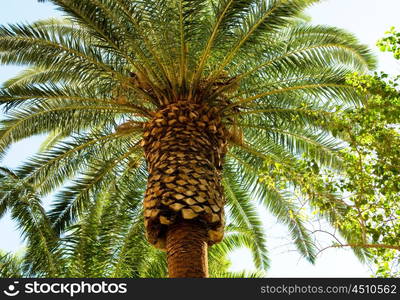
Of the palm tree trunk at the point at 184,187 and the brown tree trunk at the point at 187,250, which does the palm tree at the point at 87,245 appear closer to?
the palm tree trunk at the point at 184,187

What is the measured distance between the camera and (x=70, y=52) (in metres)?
9.32

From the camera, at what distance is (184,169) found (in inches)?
286

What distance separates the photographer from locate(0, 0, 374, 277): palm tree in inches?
340

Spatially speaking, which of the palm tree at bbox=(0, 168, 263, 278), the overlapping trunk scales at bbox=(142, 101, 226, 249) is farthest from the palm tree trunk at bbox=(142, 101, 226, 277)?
the palm tree at bbox=(0, 168, 263, 278)

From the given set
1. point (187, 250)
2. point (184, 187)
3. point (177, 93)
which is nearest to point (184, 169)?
point (184, 187)

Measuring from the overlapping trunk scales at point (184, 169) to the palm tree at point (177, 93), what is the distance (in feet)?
0.08

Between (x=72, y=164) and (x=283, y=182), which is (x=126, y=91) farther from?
(x=283, y=182)

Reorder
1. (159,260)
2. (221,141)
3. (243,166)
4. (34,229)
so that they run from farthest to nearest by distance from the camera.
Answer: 1. (243,166)
2. (159,260)
3. (221,141)
4. (34,229)

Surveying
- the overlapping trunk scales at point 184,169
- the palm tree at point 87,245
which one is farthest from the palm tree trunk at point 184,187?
the palm tree at point 87,245

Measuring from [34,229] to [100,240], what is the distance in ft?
5.98

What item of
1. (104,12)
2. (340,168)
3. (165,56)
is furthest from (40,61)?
(340,168)

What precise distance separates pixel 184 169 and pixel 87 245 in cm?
226

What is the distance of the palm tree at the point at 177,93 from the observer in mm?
8633

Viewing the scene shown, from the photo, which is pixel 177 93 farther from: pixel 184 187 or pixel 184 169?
pixel 184 187
